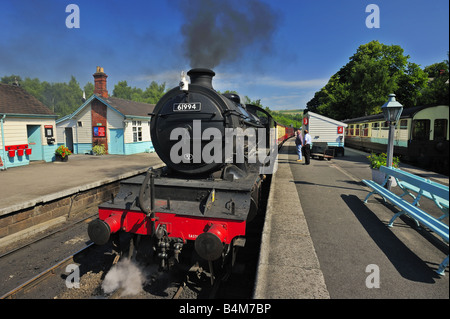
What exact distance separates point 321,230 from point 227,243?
1928 mm

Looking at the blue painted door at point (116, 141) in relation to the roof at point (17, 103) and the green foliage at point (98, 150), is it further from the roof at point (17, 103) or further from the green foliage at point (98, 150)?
the roof at point (17, 103)

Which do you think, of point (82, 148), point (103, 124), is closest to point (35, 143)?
point (103, 124)

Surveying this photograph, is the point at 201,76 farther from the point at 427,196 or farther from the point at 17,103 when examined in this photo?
the point at 17,103

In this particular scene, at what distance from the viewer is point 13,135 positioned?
11.6 meters

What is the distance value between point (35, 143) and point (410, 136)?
59.7ft

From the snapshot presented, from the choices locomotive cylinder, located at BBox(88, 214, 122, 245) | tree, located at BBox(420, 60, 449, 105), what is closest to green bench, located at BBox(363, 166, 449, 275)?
tree, located at BBox(420, 60, 449, 105)

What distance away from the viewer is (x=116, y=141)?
17328 millimetres

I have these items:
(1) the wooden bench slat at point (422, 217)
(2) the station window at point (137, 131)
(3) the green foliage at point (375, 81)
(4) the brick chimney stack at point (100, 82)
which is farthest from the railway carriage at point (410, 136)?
(4) the brick chimney stack at point (100, 82)

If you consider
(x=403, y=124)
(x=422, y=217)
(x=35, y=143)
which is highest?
(x=403, y=124)

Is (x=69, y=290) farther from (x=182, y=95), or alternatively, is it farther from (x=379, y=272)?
(x=379, y=272)

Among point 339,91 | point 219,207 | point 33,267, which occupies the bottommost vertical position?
point 33,267

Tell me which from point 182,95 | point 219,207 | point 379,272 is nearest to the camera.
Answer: point 379,272

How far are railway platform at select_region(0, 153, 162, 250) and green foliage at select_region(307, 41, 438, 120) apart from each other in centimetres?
1345

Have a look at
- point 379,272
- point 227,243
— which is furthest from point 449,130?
point 227,243
